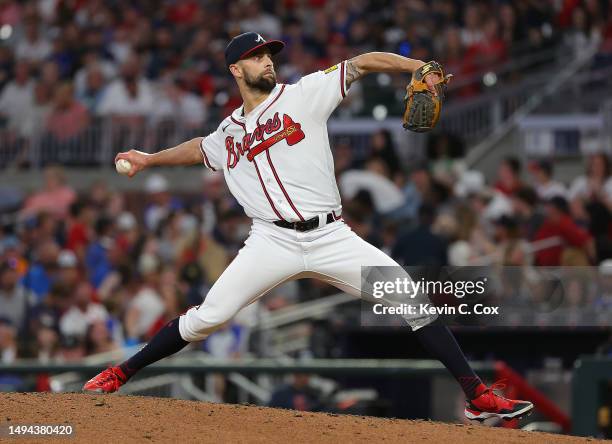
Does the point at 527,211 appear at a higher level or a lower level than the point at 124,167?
higher

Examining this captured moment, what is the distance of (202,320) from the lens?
20.6ft

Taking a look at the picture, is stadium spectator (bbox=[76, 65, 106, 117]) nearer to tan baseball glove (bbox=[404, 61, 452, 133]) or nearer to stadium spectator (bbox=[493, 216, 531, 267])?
stadium spectator (bbox=[493, 216, 531, 267])

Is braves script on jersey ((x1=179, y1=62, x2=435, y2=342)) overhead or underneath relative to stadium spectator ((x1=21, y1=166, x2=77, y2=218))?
underneath

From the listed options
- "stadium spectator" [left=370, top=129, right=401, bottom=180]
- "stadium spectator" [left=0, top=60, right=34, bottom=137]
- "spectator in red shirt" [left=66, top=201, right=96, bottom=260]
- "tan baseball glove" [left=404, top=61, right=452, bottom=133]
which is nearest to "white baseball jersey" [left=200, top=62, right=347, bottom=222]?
"tan baseball glove" [left=404, top=61, right=452, bottom=133]

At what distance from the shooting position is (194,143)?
21.7 feet

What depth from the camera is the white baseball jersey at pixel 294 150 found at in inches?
242

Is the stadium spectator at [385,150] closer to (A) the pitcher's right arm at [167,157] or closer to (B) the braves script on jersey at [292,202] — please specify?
(A) the pitcher's right arm at [167,157]

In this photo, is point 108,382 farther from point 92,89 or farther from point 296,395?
point 92,89

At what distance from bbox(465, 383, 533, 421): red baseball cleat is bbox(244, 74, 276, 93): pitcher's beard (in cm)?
177

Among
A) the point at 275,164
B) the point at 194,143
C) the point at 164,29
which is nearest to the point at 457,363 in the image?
the point at 275,164

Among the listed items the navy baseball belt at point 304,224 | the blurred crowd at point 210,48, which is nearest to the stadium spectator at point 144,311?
the blurred crowd at point 210,48

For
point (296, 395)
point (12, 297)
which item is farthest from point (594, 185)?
point (12, 297)

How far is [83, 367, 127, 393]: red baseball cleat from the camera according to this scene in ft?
21.6

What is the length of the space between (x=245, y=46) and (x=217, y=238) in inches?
231
